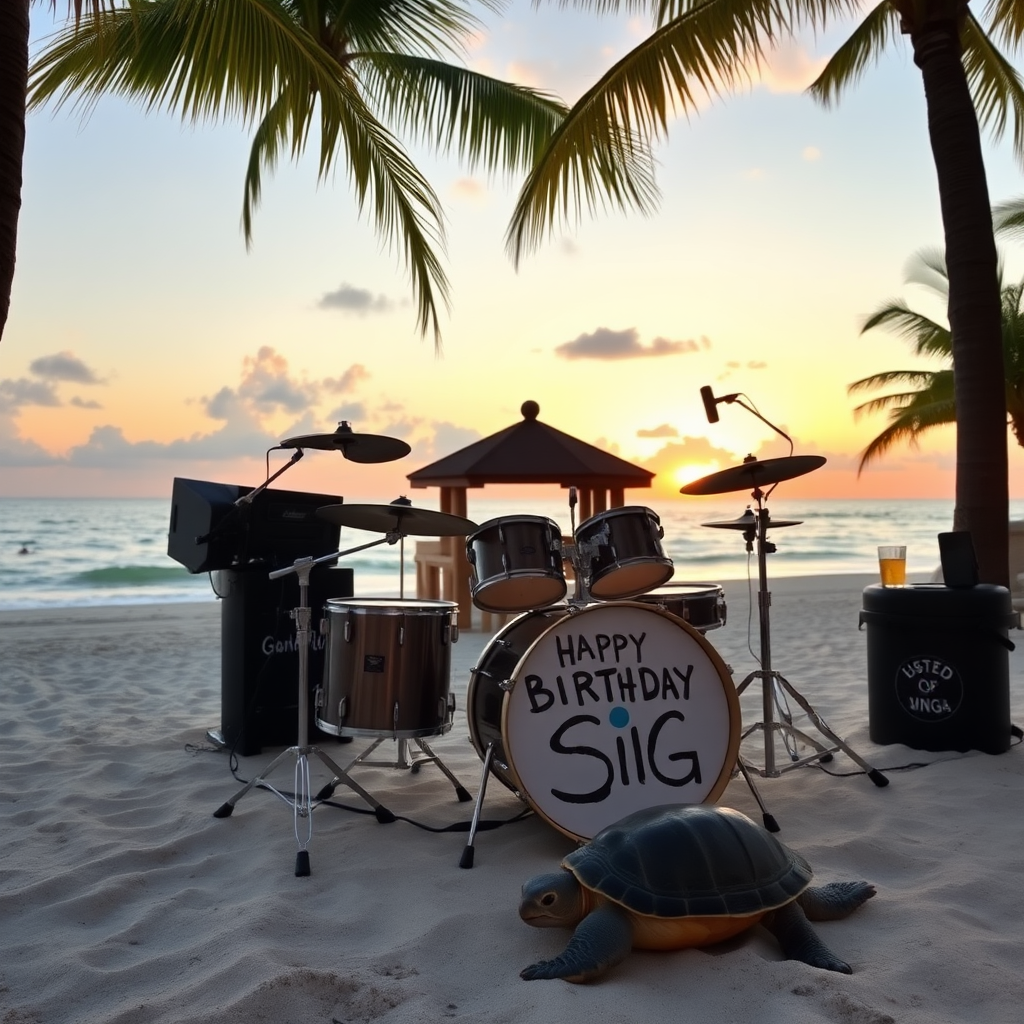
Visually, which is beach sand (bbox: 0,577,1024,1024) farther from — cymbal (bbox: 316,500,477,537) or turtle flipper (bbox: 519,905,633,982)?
cymbal (bbox: 316,500,477,537)

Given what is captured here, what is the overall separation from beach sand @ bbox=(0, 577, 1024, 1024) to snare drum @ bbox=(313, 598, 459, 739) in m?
0.38

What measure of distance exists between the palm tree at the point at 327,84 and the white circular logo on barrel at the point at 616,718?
2.87 meters

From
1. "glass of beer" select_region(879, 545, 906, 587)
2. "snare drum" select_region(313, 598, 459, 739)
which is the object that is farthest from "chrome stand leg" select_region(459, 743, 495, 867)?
"glass of beer" select_region(879, 545, 906, 587)

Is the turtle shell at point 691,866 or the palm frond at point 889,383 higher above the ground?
the palm frond at point 889,383

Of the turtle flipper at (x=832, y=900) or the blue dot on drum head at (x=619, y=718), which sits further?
the blue dot on drum head at (x=619, y=718)

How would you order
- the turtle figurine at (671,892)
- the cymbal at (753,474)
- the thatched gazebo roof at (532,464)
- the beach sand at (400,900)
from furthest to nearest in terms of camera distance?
the thatched gazebo roof at (532,464) → the cymbal at (753,474) → the turtle figurine at (671,892) → the beach sand at (400,900)

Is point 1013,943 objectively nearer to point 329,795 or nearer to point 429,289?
point 329,795

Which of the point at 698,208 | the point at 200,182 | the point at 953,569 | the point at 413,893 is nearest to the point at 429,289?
the point at 698,208

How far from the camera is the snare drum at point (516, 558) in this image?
365 centimetres

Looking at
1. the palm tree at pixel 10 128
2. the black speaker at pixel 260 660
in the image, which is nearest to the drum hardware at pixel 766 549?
the black speaker at pixel 260 660

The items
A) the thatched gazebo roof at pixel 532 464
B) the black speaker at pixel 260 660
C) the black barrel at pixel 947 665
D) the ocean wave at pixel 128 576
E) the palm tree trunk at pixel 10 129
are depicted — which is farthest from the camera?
the ocean wave at pixel 128 576

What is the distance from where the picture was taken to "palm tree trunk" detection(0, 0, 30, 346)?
2654 millimetres

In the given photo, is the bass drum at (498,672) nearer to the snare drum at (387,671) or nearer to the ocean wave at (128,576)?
the snare drum at (387,671)

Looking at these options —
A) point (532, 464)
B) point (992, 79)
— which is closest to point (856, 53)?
point (992, 79)
